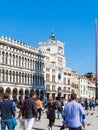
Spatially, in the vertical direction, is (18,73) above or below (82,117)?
above

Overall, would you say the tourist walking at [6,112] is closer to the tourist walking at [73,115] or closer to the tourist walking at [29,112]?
the tourist walking at [29,112]

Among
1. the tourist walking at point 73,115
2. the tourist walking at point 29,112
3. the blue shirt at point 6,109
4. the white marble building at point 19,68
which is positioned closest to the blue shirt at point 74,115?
the tourist walking at point 73,115

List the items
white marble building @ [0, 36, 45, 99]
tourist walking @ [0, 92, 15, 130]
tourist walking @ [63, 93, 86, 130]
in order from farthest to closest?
1. white marble building @ [0, 36, 45, 99]
2. tourist walking @ [0, 92, 15, 130]
3. tourist walking @ [63, 93, 86, 130]

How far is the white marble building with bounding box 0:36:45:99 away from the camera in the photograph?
70.2 metres

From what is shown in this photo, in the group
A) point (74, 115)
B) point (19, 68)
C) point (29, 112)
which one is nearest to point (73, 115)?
point (74, 115)

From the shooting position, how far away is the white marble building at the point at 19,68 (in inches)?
2765

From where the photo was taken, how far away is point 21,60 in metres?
77.1

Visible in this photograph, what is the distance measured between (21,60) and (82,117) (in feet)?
223

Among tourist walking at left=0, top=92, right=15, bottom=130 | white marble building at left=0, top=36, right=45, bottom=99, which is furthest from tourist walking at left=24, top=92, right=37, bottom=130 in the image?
white marble building at left=0, top=36, right=45, bottom=99

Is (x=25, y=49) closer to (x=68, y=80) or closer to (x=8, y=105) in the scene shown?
(x=68, y=80)

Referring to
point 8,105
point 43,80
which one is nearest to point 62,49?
point 43,80

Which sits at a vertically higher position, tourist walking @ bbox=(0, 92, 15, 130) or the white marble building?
the white marble building

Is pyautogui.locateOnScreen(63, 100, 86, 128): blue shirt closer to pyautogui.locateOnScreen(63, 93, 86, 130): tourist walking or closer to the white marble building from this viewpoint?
pyautogui.locateOnScreen(63, 93, 86, 130): tourist walking

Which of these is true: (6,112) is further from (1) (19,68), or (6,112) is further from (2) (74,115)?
(1) (19,68)
